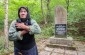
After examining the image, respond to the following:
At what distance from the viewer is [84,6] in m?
12.5

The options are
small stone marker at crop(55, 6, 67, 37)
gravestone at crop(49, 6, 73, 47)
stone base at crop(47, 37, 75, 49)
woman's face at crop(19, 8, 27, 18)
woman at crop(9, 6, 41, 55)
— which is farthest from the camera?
small stone marker at crop(55, 6, 67, 37)

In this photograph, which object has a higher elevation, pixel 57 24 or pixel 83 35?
pixel 57 24

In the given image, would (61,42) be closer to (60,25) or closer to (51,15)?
(60,25)

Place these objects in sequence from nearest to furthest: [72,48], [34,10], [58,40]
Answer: [72,48] < [58,40] < [34,10]

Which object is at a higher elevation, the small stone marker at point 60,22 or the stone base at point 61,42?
the small stone marker at point 60,22

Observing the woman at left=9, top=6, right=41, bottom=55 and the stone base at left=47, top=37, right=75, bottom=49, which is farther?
the stone base at left=47, top=37, right=75, bottom=49

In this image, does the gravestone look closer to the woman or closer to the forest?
the forest

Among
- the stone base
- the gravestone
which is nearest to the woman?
the stone base

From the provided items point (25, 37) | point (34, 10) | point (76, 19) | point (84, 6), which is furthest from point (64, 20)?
point (34, 10)

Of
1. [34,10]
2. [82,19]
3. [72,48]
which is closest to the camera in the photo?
[72,48]

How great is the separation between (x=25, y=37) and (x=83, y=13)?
9.29 meters

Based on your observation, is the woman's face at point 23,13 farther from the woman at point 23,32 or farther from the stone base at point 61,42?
the stone base at point 61,42

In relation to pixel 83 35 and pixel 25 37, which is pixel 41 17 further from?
pixel 25 37

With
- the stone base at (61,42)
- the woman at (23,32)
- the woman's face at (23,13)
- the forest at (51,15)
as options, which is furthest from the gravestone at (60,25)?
the woman's face at (23,13)
